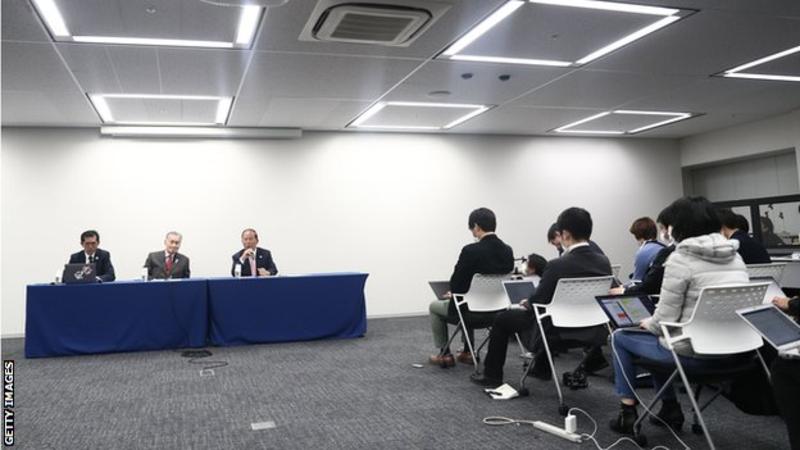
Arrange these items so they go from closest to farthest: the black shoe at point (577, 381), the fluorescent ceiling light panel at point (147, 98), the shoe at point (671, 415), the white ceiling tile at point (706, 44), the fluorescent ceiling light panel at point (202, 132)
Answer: the shoe at point (671, 415) < the black shoe at point (577, 381) < the white ceiling tile at point (706, 44) < the fluorescent ceiling light panel at point (147, 98) < the fluorescent ceiling light panel at point (202, 132)

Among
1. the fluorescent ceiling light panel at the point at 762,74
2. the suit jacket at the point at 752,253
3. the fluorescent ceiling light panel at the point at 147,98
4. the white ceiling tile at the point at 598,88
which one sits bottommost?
the suit jacket at the point at 752,253

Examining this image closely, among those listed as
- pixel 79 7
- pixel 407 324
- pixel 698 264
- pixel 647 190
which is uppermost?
pixel 79 7

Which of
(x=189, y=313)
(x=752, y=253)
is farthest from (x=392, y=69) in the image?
(x=752, y=253)

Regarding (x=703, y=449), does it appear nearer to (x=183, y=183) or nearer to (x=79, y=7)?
(x=79, y=7)

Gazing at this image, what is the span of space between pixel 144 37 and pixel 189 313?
9.60ft

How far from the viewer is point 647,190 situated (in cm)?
1021

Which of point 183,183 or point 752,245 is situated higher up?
point 183,183

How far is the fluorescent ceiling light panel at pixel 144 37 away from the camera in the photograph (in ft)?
13.2

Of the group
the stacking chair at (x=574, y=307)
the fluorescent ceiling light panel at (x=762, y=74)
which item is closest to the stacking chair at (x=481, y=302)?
the stacking chair at (x=574, y=307)

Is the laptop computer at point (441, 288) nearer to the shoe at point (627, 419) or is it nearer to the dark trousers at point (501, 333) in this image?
the dark trousers at point (501, 333)

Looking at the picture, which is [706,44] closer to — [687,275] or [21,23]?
[687,275]

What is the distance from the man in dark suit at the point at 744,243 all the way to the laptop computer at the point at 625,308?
1429mm

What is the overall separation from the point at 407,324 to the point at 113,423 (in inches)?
190

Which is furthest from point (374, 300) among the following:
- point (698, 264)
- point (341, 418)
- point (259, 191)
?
point (698, 264)
